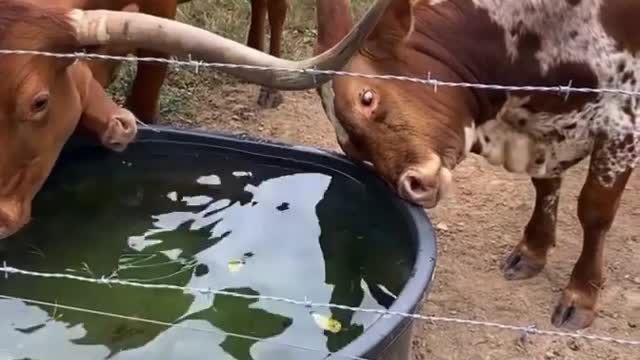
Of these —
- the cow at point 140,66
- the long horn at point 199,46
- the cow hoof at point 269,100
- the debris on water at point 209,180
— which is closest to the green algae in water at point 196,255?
the debris on water at point 209,180

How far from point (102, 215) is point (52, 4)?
29.1 inches

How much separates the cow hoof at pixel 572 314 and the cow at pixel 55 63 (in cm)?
130

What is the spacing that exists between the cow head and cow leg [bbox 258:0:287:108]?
6.41 ft

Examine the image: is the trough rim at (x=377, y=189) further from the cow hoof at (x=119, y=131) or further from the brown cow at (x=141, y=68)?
the cow hoof at (x=119, y=131)

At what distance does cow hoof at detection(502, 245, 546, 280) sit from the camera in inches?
155

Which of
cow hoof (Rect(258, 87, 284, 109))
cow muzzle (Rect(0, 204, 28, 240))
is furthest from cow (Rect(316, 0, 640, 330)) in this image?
cow hoof (Rect(258, 87, 284, 109))

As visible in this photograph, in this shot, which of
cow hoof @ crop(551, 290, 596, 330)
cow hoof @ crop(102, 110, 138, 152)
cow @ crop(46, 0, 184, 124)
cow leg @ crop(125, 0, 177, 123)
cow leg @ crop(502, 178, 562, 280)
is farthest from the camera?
cow leg @ crop(125, 0, 177, 123)

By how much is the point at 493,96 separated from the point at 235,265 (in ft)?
3.00

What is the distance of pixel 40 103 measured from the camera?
3.03 m

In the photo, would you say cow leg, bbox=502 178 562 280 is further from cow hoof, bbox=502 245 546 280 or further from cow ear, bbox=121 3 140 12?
cow ear, bbox=121 3 140 12

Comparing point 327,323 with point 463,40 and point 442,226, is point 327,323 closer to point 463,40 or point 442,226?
point 463,40

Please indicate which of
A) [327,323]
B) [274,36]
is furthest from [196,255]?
[274,36]

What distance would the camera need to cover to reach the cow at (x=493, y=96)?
312 centimetres

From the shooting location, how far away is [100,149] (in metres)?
3.70
